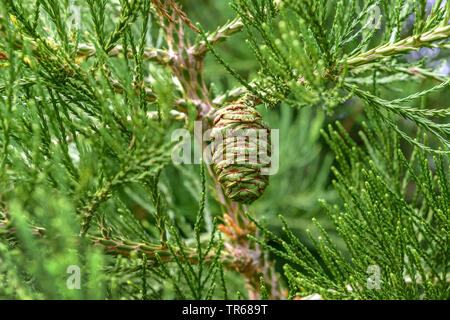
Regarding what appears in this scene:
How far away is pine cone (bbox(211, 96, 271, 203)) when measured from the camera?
64 centimetres

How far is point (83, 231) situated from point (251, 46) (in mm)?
394

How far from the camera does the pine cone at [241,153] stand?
64 cm

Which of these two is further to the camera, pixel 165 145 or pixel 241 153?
→ pixel 241 153

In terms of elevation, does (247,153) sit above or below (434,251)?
above

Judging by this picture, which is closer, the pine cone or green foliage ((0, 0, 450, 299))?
green foliage ((0, 0, 450, 299))

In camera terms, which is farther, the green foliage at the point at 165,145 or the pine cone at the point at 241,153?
the pine cone at the point at 241,153

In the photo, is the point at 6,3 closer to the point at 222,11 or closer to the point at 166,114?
the point at 166,114

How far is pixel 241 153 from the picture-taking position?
64 cm

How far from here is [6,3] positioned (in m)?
0.56
